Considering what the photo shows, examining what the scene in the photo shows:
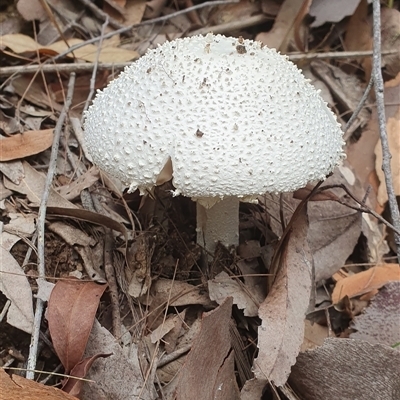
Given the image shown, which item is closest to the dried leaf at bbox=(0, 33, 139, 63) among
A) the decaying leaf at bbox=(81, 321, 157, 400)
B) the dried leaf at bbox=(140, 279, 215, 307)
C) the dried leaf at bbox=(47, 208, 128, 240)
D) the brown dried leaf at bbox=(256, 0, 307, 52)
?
the brown dried leaf at bbox=(256, 0, 307, 52)

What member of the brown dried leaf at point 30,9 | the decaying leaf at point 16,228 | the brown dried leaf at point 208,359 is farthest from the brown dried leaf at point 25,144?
the brown dried leaf at point 208,359

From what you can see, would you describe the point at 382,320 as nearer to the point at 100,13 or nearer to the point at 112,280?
the point at 112,280

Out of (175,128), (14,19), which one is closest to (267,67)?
(175,128)

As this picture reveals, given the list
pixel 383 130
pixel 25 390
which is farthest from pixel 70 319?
pixel 383 130

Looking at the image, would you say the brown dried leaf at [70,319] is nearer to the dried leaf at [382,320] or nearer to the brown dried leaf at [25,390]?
the brown dried leaf at [25,390]

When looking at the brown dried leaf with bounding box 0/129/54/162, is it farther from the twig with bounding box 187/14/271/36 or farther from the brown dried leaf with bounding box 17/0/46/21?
the twig with bounding box 187/14/271/36
